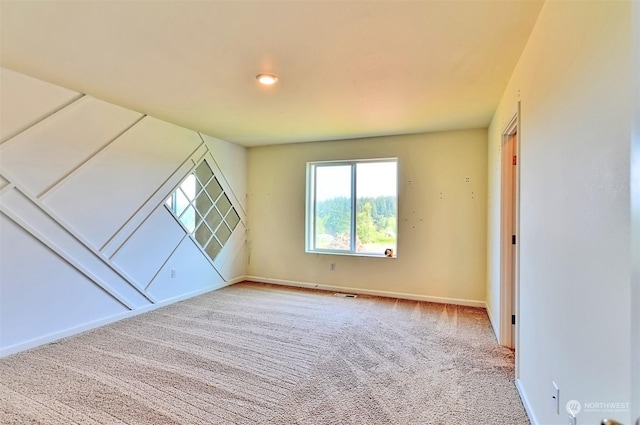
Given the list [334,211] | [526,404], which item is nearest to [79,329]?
[334,211]

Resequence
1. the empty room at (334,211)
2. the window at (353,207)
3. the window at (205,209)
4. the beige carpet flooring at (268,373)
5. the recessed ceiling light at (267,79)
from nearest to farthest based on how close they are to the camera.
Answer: the empty room at (334,211), the beige carpet flooring at (268,373), the recessed ceiling light at (267,79), the window at (205,209), the window at (353,207)

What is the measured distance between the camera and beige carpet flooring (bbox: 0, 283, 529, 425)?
194cm

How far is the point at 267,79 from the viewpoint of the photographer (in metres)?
2.61

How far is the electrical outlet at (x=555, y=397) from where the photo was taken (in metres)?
1.44

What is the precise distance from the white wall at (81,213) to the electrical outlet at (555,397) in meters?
3.89

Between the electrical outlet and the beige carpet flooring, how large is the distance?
0.51 metres

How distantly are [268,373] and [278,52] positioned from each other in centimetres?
236

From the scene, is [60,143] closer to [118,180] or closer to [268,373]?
[118,180]

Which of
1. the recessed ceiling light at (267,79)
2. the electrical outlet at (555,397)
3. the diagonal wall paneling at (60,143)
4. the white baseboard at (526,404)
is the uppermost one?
the recessed ceiling light at (267,79)

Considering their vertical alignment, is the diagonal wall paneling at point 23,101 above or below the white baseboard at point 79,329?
above

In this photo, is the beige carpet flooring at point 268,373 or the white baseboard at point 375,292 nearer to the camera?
the beige carpet flooring at point 268,373

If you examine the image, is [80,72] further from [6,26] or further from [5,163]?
[5,163]

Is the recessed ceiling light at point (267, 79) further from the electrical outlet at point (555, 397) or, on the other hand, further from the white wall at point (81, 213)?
the electrical outlet at point (555, 397)

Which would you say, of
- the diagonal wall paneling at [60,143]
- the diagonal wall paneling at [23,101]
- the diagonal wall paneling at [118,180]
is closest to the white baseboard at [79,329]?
the diagonal wall paneling at [118,180]
